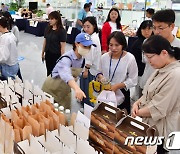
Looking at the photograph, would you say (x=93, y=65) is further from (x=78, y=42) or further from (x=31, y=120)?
(x=31, y=120)

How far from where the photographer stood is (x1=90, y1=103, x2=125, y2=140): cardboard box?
132 cm

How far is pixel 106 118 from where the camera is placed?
1.35 meters

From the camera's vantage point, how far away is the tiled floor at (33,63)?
4.74 meters

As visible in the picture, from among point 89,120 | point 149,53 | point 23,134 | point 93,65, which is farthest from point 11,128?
point 93,65

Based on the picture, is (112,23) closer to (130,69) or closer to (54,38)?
(54,38)

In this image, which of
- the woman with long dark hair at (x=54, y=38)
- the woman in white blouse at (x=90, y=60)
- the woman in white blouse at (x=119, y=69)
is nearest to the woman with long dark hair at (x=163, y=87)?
the woman in white blouse at (x=119, y=69)

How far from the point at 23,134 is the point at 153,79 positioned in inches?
36.5

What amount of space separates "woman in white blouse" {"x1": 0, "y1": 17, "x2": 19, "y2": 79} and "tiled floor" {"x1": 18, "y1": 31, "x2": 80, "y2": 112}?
0.47 meters

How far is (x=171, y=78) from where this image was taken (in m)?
1.54

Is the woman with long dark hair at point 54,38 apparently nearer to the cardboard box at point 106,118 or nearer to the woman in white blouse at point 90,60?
the woman in white blouse at point 90,60

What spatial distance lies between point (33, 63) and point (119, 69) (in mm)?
3937

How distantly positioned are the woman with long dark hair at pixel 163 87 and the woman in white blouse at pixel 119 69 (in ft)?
2.22

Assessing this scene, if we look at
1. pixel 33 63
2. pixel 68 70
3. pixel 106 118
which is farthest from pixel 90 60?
pixel 33 63

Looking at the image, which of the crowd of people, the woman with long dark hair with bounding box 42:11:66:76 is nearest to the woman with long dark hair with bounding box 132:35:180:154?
the crowd of people
